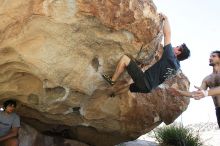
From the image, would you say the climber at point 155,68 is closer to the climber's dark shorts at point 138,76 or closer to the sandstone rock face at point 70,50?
the climber's dark shorts at point 138,76

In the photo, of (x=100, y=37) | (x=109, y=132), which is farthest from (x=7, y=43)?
(x=109, y=132)

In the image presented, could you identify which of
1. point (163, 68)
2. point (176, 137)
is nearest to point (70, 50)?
point (163, 68)

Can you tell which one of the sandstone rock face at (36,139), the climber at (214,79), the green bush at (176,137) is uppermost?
the climber at (214,79)

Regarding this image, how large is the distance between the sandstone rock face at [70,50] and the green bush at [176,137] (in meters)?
3.91

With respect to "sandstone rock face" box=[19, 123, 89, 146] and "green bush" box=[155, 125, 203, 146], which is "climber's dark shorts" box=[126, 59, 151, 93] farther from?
"green bush" box=[155, 125, 203, 146]

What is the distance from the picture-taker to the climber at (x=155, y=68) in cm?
611

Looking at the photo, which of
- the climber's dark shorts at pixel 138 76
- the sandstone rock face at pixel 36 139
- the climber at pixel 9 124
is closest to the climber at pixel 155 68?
the climber's dark shorts at pixel 138 76

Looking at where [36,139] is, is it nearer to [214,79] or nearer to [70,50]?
[70,50]

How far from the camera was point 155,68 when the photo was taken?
20.9 ft

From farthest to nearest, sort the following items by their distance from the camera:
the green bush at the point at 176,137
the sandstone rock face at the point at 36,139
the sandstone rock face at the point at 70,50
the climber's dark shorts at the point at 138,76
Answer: the green bush at the point at 176,137 → the sandstone rock face at the point at 36,139 → the climber's dark shorts at the point at 138,76 → the sandstone rock face at the point at 70,50

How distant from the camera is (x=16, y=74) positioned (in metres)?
6.64

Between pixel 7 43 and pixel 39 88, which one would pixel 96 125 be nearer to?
pixel 39 88

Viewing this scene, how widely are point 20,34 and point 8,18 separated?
12.8 inches

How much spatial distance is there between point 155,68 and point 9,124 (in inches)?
129
